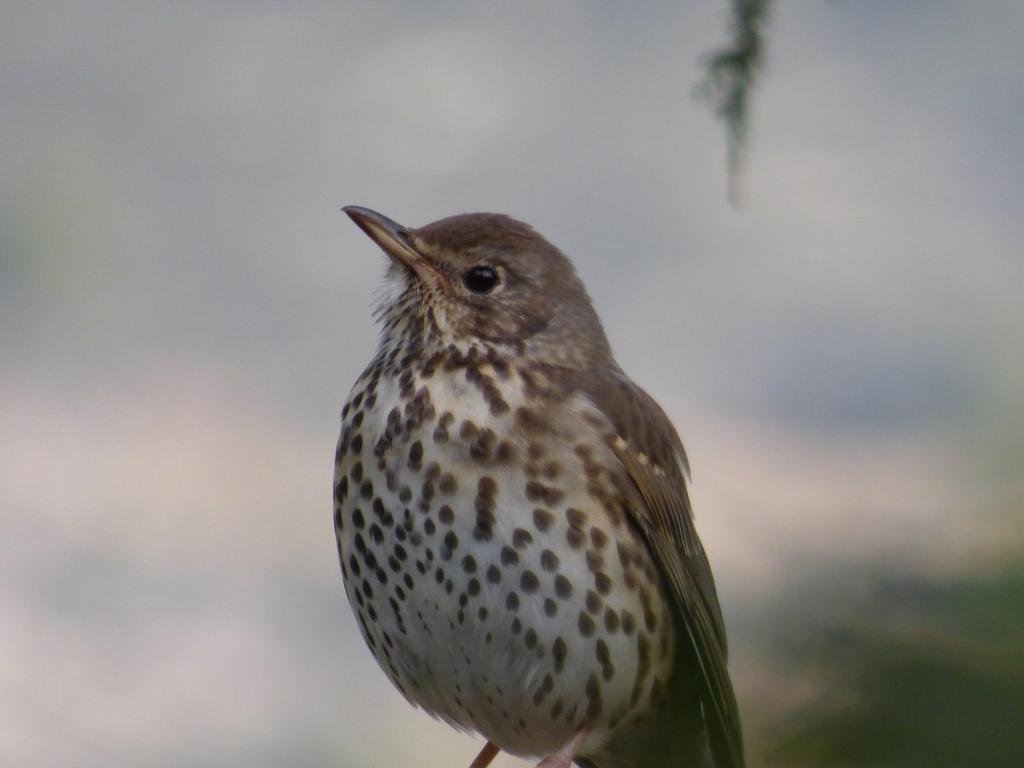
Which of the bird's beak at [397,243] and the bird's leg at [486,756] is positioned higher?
the bird's beak at [397,243]

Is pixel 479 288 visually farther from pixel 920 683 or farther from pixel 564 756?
pixel 920 683

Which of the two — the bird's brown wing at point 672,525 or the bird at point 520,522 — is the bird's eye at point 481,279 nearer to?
the bird at point 520,522

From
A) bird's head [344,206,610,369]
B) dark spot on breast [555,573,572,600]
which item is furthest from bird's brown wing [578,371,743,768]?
dark spot on breast [555,573,572,600]

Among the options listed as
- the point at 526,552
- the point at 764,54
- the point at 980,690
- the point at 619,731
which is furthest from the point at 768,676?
the point at 619,731

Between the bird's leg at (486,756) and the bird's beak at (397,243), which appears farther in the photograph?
the bird's leg at (486,756)

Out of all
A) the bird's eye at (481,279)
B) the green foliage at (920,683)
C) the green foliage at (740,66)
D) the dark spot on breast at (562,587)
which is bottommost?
the green foliage at (920,683)

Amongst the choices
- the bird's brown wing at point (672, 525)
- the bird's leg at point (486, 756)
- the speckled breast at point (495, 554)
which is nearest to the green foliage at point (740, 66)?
the speckled breast at point (495, 554)

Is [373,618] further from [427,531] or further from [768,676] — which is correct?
[768,676]

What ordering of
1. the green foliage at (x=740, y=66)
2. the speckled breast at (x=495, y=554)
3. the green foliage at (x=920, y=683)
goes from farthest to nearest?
the speckled breast at (x=495, y=554), the green foliage at (x=740, y=66), the green foliage at (x=920, y=683)
